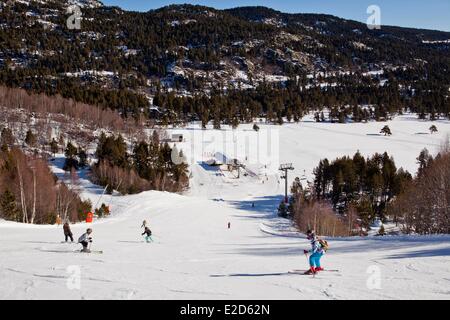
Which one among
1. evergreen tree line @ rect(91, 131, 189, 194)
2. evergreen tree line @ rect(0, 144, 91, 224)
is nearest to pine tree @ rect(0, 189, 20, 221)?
evergreen tree line @ rect(0, 144, 91, 224)

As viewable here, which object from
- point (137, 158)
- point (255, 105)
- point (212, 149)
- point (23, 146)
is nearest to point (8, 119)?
point (23, 146)

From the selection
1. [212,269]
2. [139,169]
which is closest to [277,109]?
[139,169]

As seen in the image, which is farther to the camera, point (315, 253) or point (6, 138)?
point (6, 138)

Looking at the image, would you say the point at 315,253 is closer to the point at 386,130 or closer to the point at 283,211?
the point at 283,211

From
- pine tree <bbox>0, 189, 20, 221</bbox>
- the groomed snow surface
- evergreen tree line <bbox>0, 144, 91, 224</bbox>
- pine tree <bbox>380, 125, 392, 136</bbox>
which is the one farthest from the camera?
pine tree <bbox>380, 125, 392, 136</bbox>

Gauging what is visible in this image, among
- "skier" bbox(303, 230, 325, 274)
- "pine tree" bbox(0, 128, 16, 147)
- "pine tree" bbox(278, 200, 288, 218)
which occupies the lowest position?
"pine tree" bbox(278, 200, 288, 218)

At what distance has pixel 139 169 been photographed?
84938 millimetres

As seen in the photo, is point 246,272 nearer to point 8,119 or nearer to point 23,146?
point 23,146

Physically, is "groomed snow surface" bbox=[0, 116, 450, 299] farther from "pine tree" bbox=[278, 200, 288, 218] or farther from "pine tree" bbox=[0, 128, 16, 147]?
"pine tree" bbox=[0, 128, 16, 147]

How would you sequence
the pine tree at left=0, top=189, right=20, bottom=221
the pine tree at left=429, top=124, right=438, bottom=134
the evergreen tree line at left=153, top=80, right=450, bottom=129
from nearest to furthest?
the pine tree at left=0, top=189, right=20, bottom=221
the pine tree at left=429, top=124, right=438, bottom=134
the evergreen tree line at left=153, top=80, right=450, bottom=129

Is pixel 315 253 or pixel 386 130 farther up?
pixel 386 130

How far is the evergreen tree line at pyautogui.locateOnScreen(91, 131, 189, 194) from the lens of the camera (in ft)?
241

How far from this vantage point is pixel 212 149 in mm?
112562

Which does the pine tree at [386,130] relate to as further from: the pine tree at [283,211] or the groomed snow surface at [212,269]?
the groomed snow surface at [212,269]
